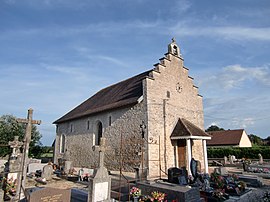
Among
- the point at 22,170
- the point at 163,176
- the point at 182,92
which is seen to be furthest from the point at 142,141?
the point at 22,170

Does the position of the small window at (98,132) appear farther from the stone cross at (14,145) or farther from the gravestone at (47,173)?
the stone cross at (14,145)

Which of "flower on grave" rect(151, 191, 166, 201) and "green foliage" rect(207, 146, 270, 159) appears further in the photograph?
"green foliage" rect(207, 146, 270, 159)

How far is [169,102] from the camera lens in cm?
1700

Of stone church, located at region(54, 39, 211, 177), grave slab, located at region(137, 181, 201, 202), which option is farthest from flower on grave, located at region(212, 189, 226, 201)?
stone church, located at region(54, 39, 211, 177)

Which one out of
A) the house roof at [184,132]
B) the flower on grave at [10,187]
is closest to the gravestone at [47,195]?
the flower on grave at [10,187]

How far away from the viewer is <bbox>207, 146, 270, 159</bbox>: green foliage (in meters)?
29.0

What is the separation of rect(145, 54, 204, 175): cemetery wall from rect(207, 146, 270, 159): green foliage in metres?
15.0

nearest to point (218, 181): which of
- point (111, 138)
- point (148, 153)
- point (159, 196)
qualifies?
point (159, 196)

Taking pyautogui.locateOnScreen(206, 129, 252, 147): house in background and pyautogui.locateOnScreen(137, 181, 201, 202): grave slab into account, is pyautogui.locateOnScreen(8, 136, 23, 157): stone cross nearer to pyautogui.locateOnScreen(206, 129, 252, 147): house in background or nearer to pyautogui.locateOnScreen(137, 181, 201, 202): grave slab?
pyautogui.locateOnScreen(137, 181, 201, 202): grave slab

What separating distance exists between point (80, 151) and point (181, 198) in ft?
52.4

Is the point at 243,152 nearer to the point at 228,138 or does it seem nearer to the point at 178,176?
the point at 228,138

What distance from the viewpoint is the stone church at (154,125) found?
49.2 feet

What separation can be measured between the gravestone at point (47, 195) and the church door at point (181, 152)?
37.8ft

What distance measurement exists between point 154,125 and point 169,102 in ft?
9.43
